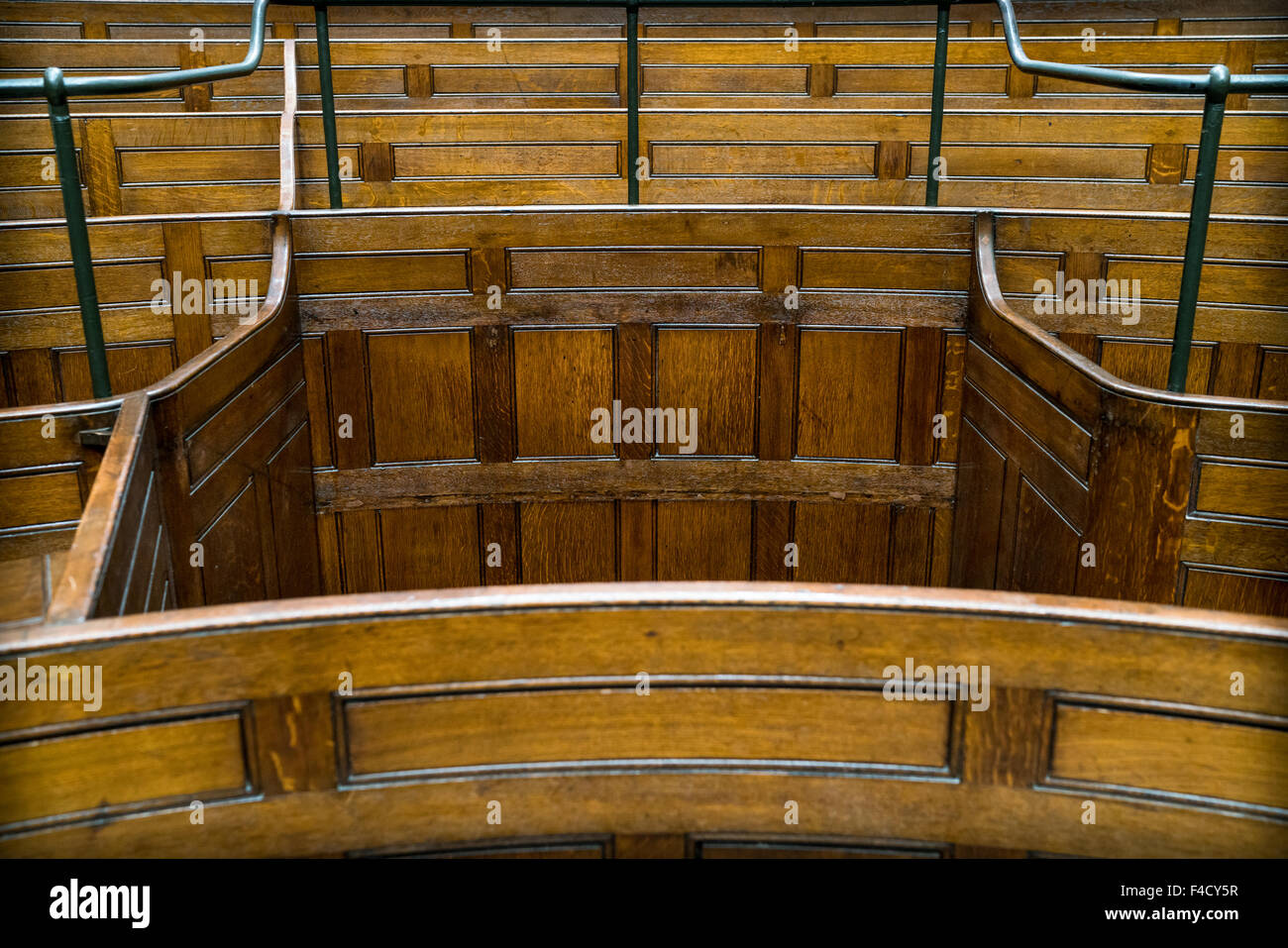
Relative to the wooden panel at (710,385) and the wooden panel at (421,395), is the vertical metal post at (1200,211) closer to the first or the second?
Answer: the wooden panel at (710,385)

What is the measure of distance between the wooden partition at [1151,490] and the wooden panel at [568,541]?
3.23 ft

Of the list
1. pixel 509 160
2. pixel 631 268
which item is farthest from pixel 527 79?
pixel 631 268

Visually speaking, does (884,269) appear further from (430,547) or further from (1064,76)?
(430,547)

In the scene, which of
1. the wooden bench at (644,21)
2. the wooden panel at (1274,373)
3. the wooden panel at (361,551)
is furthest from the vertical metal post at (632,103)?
the wooden bench at (644,21)

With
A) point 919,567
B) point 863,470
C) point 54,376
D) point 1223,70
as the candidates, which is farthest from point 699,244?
point 54,376

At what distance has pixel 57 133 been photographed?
148 cm

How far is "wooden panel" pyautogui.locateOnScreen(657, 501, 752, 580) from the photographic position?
2.52m

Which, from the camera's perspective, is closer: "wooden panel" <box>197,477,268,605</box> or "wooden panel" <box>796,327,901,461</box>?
"wooden panel" <box>197,477,268,605</box>

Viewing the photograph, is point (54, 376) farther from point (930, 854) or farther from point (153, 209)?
point (930, 854)

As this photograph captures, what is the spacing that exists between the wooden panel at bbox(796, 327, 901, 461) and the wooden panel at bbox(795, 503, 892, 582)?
13 centimetres

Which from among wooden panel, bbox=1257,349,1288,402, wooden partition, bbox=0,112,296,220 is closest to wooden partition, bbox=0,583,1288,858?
wooden panel, bbox=1257,349,1288,402

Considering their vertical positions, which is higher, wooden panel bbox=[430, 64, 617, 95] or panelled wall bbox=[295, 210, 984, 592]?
wooden panel bbox=[430, 64, 617, 95]

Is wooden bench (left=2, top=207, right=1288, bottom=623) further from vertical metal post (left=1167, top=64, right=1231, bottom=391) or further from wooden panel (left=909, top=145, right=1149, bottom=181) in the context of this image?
wooden panel (left=909, top=145, right=1149, bottom=181)

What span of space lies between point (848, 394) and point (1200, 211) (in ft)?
3.27
